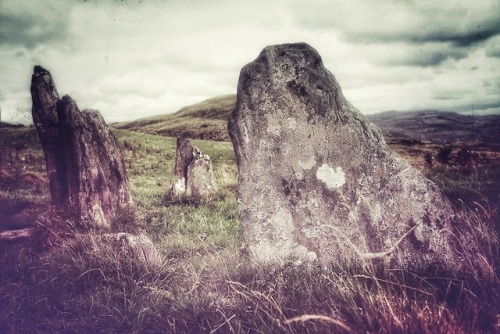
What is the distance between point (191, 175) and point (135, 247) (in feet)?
18.4

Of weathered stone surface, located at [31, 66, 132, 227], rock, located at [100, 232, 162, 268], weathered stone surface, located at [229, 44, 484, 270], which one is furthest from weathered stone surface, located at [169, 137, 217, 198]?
weathered stone surface, located at [229, 44, 484, 270]

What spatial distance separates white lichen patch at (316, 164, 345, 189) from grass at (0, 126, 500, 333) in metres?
0.88

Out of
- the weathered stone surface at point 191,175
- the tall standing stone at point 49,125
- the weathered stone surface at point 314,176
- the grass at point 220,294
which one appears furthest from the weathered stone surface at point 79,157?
the weathered stone surface at point 314,176

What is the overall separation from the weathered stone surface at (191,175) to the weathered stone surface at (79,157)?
96.9 inches

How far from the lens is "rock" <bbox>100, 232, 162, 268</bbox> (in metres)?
3.96

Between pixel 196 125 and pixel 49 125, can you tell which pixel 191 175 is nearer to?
pixel 49 125

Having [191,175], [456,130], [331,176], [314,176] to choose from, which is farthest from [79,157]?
[456,130]

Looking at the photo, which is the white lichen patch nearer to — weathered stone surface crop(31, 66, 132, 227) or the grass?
the grass

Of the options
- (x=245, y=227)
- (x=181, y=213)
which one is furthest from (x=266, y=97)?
(x=181, y=213)

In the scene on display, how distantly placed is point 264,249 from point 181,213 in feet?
11.7

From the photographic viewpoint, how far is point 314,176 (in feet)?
12.6

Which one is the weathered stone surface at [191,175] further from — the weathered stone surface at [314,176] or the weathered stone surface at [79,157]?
the weathered stone surface at [314,176]

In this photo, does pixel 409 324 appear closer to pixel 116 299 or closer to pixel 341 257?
pixel 341 257

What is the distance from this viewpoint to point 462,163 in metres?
10.9
